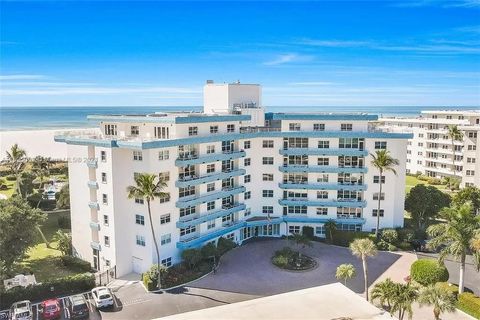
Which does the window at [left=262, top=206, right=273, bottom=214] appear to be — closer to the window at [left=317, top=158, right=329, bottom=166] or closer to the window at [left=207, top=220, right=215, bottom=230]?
the window at [left=317, top=158, right=329, bottom=166]

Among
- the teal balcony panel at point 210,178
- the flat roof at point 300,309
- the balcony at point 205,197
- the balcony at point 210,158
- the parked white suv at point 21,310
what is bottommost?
the parked white suv at point 21,310

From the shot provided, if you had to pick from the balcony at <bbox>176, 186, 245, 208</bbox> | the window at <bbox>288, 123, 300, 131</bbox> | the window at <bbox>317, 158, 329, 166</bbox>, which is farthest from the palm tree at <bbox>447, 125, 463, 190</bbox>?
the balcony at <bbox>176, 186, 245, 208</bbox>

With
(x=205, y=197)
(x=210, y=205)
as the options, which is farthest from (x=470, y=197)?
(x=205, y=197)

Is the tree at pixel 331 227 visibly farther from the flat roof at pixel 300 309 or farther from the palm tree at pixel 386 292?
the flat roof at pixel 300 309

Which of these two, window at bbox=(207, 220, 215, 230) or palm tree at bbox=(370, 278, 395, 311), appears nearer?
palm tree at bbox=(370, 278, 395, 311)

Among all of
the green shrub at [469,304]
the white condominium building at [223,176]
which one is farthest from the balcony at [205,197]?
the green shrub at [469,304]

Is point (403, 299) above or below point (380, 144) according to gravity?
below

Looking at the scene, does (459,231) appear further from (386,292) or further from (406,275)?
(386,292)
